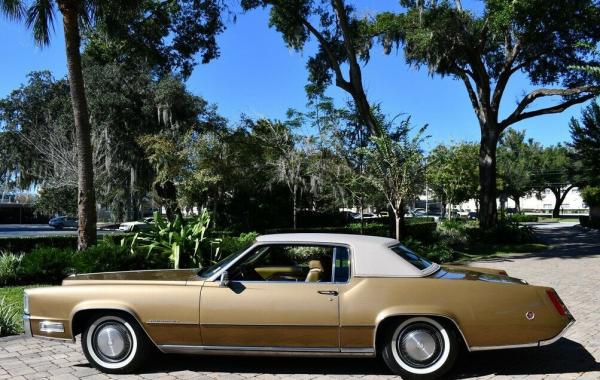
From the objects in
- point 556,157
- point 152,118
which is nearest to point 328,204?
point 152,118

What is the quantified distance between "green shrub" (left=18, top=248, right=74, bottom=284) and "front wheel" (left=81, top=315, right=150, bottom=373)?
6277 millimetres

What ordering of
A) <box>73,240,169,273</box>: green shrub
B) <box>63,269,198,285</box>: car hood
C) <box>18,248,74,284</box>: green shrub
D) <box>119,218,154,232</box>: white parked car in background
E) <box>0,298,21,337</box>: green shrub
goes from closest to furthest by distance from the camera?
1. <box>63,269,198,285</box>: car hood
2. <box>0,298,21,337</box>: green shrub
3. <box>73,240,169,273</box>: green shrub
4. <box>18,248,74,284</box>: green shrub
5. <box>119,218,154,232</box>: white parked car in background

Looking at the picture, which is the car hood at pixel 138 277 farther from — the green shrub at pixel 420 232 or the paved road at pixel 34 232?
the paved road at pixel 34 232

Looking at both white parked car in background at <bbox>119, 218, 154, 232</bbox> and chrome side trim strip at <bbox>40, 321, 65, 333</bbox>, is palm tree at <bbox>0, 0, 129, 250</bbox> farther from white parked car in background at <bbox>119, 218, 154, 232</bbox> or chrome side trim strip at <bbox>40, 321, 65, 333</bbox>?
chrome side trim strip at <bbox>40, 321, 65, 333</bbox>

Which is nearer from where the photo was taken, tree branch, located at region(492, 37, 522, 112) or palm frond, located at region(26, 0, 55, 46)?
palm frond, located at region(26, 0, 55, 46)

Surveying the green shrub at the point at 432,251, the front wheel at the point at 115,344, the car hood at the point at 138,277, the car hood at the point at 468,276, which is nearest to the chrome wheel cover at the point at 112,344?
the front wheel at the point at 115,344

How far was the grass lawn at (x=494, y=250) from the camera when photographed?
1898 cm

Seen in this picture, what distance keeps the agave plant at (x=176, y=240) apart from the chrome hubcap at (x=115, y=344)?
18.4 feet

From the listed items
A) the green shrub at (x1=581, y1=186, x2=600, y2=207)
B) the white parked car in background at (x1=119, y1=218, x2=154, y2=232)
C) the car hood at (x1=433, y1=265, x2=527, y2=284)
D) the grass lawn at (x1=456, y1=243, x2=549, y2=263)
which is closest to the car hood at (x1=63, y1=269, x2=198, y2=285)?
the car hood at (x1=433, y1=265, x2=527, y2=284)

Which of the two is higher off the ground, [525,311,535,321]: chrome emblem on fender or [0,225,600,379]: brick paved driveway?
[525,311,535,321]: chrome emblem on fender

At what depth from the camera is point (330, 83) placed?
23047mm

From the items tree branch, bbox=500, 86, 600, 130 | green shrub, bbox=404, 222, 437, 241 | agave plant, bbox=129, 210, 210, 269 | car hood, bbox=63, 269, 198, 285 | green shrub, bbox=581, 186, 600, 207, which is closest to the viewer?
car hood, bbox=63, 269, 198, 285

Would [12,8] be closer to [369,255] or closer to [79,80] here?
[79,80]

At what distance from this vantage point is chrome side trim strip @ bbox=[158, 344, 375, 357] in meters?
4.95
